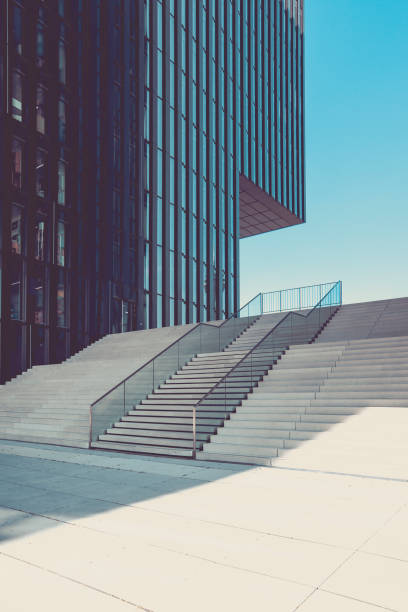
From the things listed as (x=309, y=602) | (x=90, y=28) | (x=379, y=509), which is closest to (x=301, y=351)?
(x=379, y=509)

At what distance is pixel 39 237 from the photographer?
22.6 metres

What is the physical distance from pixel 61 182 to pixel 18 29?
6.67m

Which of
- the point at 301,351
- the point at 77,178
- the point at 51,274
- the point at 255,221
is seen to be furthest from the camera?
the point at 255,221

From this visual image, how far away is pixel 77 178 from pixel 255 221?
2489 centimetres

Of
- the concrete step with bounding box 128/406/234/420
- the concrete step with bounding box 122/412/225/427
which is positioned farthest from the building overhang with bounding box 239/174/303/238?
the concrete step with bounding box 122/412/225/427

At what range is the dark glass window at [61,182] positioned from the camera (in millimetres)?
24016

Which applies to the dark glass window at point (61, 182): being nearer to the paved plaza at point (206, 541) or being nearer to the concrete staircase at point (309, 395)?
the concrete staircase at point (309, 395)

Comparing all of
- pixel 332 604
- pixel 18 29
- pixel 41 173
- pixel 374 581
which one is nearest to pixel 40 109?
pixel 41 173

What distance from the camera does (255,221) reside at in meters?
47.0

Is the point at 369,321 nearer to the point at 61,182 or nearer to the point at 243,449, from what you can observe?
the point at 243,449

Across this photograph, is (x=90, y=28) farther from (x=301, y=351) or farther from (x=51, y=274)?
(x=301, y=351)

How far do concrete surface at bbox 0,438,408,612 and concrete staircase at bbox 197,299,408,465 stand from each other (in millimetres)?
1491

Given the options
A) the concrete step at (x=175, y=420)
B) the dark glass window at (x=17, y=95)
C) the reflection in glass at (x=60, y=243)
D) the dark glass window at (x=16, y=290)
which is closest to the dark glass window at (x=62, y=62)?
the dark glass window at (x=17, y=95)

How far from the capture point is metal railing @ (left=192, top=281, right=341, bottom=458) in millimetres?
12117
